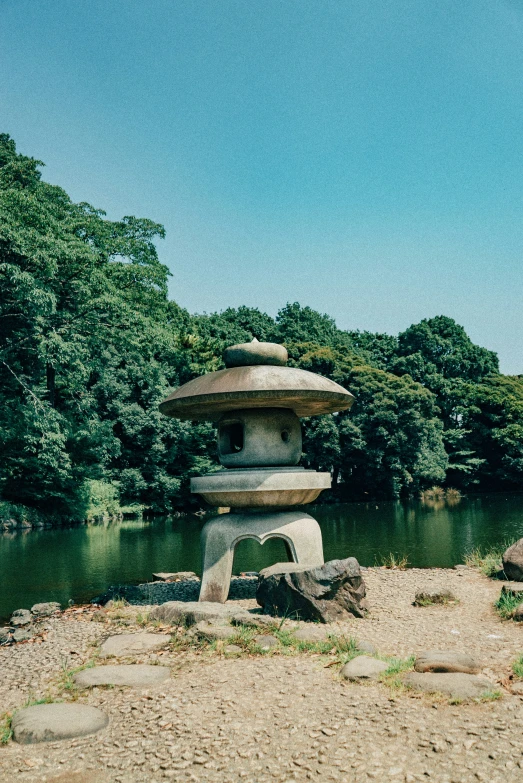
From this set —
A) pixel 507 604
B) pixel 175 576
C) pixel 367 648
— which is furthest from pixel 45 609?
pixel 507 604

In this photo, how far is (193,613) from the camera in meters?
7.27

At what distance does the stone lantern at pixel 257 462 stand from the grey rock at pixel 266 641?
231 cm

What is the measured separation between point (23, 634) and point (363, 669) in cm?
518

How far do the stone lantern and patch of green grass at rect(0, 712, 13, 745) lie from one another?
401cm

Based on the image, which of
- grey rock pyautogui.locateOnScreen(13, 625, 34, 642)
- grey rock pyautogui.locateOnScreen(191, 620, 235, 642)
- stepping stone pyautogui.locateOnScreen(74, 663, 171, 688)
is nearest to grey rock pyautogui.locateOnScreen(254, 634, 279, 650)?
grey rock pyautogui.locateOnScreen(191, 620, 235, 642)

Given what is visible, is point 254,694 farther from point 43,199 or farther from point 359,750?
point 43,199

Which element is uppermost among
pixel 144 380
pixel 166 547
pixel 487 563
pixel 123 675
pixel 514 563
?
pixel 144 380

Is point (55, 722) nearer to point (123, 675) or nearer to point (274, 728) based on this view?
point (123, 675)

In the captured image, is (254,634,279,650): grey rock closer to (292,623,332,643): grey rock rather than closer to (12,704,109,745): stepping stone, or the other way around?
(292,623,332,643): grey rock

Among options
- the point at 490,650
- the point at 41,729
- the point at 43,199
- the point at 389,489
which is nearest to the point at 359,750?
the point at 41,729

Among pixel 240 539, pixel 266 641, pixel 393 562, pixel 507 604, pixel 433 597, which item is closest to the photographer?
pixel 266 641

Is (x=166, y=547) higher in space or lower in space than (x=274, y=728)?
lower

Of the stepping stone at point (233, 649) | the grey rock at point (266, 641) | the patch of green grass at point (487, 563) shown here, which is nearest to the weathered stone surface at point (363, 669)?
the grey rock at point (266, 641)

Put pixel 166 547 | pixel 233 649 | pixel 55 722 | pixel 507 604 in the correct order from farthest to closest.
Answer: pixel 166 547, pixel 507 604, pixel 233 649, pixel 55 722
